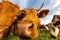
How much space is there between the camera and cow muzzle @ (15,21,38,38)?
9508mm

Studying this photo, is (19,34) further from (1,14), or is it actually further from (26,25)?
(1,14)

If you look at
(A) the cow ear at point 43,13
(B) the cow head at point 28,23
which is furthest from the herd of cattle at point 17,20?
(A) the cow ear at point 43,13

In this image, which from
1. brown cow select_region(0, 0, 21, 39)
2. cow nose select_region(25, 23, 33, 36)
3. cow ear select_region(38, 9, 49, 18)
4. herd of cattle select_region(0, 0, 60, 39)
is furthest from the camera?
cow ear select_region(38, 9, 49, 18)

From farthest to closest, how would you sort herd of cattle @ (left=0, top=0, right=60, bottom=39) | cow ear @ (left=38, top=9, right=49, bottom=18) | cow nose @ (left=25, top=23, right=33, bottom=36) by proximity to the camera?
1. cow ear @ (left=38, top=9, right=49, bottom=18)
2. herd of cattle @ (left=0, top=0, right=60, bottom=39)
3. cow nose @ (left=25, top=23, right=33, bottom=36)

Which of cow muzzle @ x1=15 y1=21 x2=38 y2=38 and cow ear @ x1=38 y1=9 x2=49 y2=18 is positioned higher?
cow ear @ x1=38 y1=9 x2=49 y2=18

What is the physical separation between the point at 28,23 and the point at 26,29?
0.90 feet

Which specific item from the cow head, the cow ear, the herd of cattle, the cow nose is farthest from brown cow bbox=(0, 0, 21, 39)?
the cow ear

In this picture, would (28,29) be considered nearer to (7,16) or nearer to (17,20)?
(17,20)

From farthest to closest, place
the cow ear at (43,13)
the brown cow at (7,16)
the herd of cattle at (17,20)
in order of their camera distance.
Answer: the cow ear at (43,13) → the brown cow at (7,16) → the herd of cattle at (17,20)

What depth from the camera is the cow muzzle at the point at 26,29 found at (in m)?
9.51

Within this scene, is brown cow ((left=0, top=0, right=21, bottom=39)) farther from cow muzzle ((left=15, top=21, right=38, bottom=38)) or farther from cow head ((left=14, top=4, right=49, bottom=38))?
cow muzzle ((left=15, top=21, right=38, bottom=38))

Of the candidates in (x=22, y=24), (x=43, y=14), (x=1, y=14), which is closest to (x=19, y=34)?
(x=22, y=24)

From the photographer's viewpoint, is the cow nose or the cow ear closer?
the cow nose

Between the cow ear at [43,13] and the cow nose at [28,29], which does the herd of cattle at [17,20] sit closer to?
the cow nose at [28,29]
